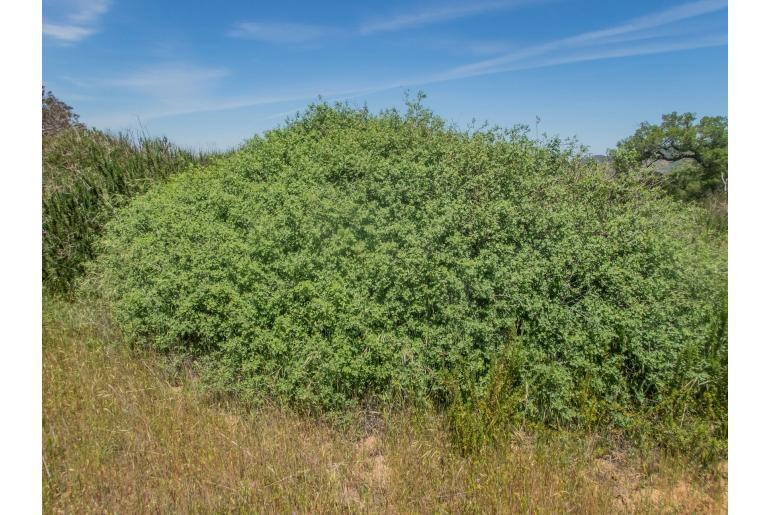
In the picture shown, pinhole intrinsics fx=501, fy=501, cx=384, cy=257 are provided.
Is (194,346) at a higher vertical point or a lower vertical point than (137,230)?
lower

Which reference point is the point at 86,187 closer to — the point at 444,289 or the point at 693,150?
the point at 444,289

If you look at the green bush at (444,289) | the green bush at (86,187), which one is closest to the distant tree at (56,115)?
the green bush at (86,187)

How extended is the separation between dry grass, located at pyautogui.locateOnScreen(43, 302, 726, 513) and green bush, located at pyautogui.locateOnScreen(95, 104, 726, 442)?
11.2 inches

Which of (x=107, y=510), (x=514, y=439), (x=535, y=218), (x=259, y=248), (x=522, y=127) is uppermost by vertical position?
(x=522, y=127)

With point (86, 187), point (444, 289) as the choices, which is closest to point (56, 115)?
point (86, 187)

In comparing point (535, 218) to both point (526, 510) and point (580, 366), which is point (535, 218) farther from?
point (526, 510)

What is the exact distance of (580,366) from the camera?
143 inches

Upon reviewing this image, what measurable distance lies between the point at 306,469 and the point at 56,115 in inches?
685

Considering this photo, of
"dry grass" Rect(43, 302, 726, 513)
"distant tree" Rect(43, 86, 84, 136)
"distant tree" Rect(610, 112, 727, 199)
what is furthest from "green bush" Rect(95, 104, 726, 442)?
"distant tree" Rect(43, 86, 84, 136)

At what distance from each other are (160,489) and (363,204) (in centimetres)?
262

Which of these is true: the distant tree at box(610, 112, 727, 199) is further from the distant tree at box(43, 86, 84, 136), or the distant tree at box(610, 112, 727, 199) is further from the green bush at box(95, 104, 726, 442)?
the distant tree at box(43, 86, 84, 136)

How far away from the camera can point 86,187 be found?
7855 mm

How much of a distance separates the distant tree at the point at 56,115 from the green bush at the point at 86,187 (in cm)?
496
